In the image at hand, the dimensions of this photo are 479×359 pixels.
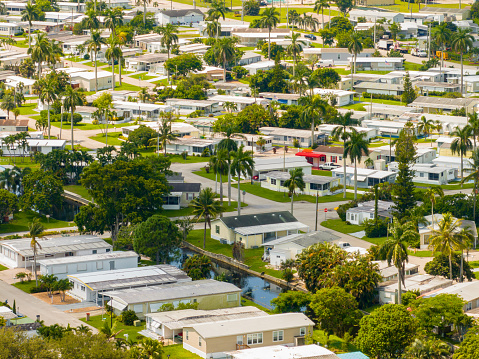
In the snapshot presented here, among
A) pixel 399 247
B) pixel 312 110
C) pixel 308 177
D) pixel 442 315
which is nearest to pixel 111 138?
pixel 312 110

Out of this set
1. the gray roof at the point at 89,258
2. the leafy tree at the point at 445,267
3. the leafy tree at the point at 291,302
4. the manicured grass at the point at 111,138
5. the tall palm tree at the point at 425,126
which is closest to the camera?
the leafy tree at the point at 291,302

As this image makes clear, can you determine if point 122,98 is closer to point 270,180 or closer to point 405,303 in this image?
point 270,180

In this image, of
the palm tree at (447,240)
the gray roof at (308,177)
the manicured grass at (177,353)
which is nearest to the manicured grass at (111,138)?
the gray roof at (308,177)

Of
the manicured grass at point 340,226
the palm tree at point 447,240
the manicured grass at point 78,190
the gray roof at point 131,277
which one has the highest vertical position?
the palm tree at point 447,240

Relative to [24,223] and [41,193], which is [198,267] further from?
[41,193]

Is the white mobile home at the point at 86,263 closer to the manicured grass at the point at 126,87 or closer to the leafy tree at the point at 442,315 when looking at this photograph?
the leafy tree at the point at 442,315

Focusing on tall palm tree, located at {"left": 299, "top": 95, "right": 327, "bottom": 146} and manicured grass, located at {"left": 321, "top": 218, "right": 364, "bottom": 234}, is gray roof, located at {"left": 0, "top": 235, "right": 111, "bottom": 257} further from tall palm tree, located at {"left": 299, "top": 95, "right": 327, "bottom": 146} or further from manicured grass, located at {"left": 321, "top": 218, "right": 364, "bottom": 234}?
tall palm tree, located at {"left": 299, "top": 95, "right": 327, "bottom": 146}

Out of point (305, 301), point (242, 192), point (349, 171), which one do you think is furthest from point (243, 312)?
point (349, 171)

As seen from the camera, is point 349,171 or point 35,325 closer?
point 35,325
